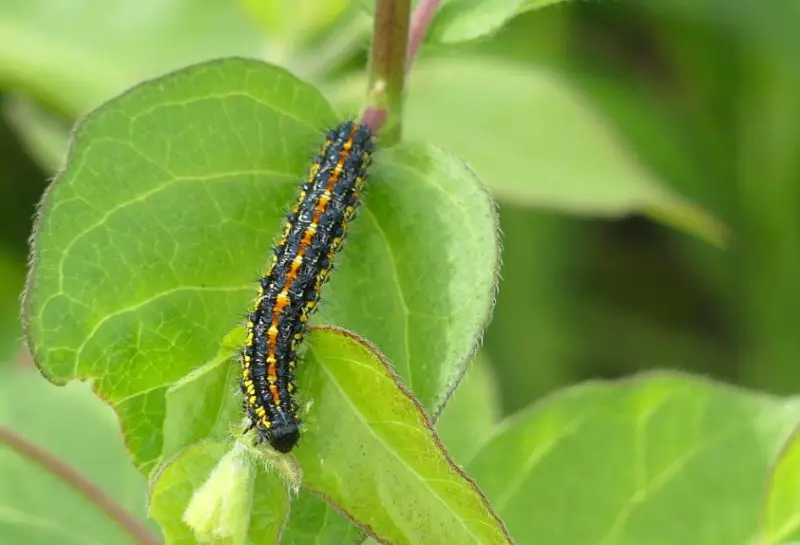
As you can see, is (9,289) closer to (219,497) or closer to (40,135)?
Answer: (40,135)

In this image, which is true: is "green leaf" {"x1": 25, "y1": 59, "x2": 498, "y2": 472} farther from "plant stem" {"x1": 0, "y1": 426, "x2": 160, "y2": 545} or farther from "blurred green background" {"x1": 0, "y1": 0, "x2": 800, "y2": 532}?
"blurred green background" {"x1": 0, "y1": 0, "x2": 800, "y2": 532}

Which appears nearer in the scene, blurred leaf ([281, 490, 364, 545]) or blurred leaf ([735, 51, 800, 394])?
blurred leaf ([281, 490, 364, 545])

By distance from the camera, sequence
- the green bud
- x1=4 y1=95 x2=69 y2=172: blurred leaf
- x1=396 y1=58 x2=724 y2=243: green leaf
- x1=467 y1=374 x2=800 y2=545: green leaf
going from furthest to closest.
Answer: x1=4 y1=95 x2=69 y2=172: blurred leaf, x1=396 y1=58 x2=724 y2=243: green leaf, x1=467 y1=374 x2=800 y2=545: green leaf, the green bud

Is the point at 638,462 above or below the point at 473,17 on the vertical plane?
below

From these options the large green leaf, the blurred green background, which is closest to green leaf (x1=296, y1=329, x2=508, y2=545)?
the large green leaf

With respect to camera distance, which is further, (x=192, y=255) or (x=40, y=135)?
(x=40, y=135)

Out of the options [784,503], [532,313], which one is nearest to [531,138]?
[532,313]

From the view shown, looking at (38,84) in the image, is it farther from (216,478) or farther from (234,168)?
(216,478)
